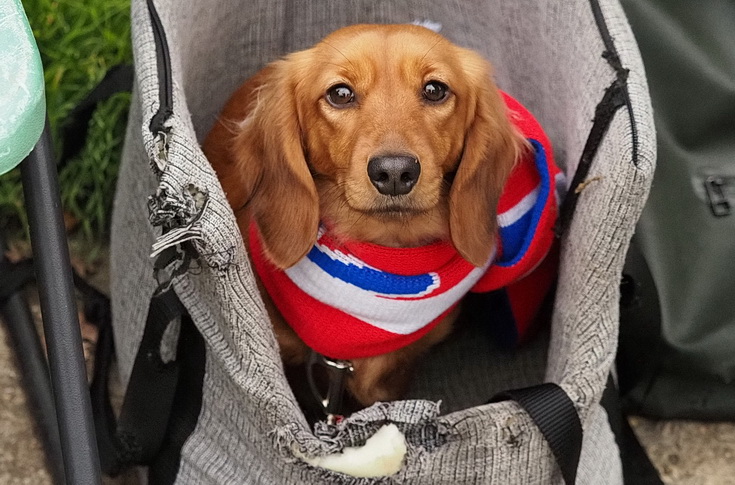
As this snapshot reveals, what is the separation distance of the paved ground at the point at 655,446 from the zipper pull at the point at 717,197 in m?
0.51

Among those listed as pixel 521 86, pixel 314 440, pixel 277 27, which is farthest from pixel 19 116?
pixel 521 86

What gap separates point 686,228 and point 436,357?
0.59 m

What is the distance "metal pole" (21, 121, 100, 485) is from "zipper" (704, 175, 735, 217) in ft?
4.03

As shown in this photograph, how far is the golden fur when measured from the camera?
1.40 metres

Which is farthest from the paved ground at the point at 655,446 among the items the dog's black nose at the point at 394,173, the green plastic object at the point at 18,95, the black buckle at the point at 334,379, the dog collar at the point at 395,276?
the green plastic object at the point at 18,95

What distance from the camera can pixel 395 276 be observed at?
1.48 m

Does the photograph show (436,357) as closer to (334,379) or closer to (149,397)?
(334,379)

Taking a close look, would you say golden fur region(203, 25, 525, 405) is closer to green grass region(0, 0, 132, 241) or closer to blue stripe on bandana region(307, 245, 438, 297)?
blue stripe on bandana region(307, 245, 438, 297)

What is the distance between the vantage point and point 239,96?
1794mm

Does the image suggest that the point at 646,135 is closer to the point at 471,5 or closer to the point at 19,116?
the point at 471,5

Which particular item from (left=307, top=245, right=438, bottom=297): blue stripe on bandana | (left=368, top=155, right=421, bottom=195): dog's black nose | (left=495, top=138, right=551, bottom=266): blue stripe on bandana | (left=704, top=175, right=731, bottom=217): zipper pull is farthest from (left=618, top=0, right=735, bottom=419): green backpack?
(left=368, top=155, right=421, bottom=195): dog's black nose

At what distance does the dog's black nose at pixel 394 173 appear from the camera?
1.32m

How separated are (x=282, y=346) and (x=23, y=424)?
0.60 m

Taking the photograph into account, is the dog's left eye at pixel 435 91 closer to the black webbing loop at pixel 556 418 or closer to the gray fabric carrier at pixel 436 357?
the gray fabric carrier at pixel 436 357
